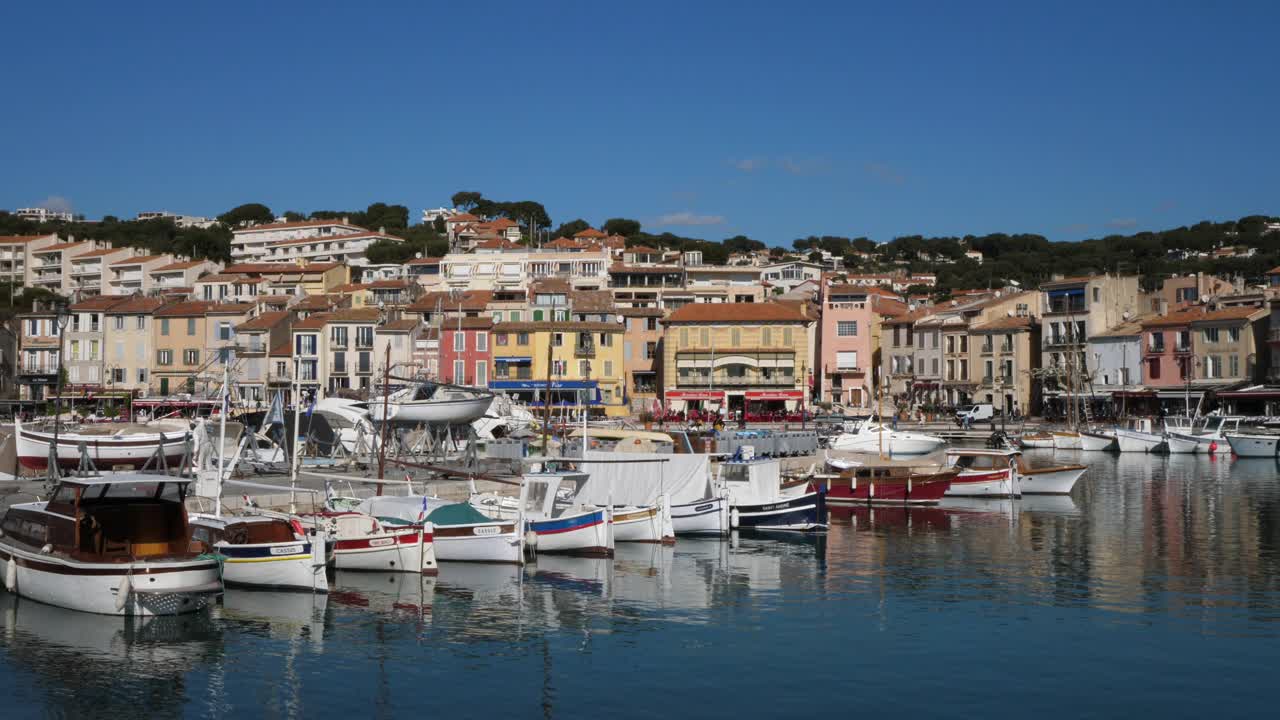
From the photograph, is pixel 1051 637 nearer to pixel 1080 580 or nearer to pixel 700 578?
pixel 1080 580

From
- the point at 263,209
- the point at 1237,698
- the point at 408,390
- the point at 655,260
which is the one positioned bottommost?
the point at 1237,698

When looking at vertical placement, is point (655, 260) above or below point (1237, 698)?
above

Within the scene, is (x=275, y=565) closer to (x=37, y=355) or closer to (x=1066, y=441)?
(x=1066, y=441)

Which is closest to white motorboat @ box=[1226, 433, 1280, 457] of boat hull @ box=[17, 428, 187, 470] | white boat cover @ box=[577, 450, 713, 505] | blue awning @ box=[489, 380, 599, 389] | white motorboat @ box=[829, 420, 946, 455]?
white motorboat @ box=[829, 420, 946, 455]

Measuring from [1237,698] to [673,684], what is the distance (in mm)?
8956

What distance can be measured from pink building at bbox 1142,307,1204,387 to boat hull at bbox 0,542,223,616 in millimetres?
82179

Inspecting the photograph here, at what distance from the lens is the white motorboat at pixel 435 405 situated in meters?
58.1

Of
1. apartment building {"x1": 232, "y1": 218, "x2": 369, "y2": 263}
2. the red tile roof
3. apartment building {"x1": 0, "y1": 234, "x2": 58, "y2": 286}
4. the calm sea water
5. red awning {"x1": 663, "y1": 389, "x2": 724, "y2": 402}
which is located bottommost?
the calm sea water

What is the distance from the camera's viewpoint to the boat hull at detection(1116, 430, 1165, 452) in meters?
78.8

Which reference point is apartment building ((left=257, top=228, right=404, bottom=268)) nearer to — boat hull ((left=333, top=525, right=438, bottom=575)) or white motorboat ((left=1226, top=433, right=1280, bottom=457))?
white motorboat ((left=1226, top=433, right=1280, bottom=457))

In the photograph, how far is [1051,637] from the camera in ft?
79.9

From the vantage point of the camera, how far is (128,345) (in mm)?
98188

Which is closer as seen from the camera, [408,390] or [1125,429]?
[408,390]

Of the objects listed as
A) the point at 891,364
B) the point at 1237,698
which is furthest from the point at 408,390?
the point at 891,364
